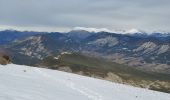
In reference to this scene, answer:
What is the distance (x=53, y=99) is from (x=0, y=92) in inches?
135

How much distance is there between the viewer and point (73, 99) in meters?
21.9

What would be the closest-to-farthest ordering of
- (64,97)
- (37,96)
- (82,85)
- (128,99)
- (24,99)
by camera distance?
(24,99), (37,96), (64,97), (128,99), (82,85)

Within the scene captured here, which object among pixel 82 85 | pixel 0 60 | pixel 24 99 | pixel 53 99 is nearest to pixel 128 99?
pixel 82 85

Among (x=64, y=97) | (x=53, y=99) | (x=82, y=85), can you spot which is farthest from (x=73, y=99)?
(x=82, y=85)

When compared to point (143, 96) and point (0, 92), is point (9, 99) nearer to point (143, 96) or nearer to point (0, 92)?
point (0, 92)

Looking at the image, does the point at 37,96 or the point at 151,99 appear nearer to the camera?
the point at 37,96

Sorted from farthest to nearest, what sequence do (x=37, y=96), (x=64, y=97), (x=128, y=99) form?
(x=128, y=99), (x=64, y=97), (x=37, y=96)

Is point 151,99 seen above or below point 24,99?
below

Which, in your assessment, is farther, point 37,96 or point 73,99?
point 73,99

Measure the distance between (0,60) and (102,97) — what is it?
17720 mm

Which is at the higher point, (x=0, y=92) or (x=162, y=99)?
(x=0, y=92)

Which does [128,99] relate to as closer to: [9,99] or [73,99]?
[73,99]

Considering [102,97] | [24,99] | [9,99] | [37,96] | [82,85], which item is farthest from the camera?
[82,85]

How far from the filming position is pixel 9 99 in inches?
606
